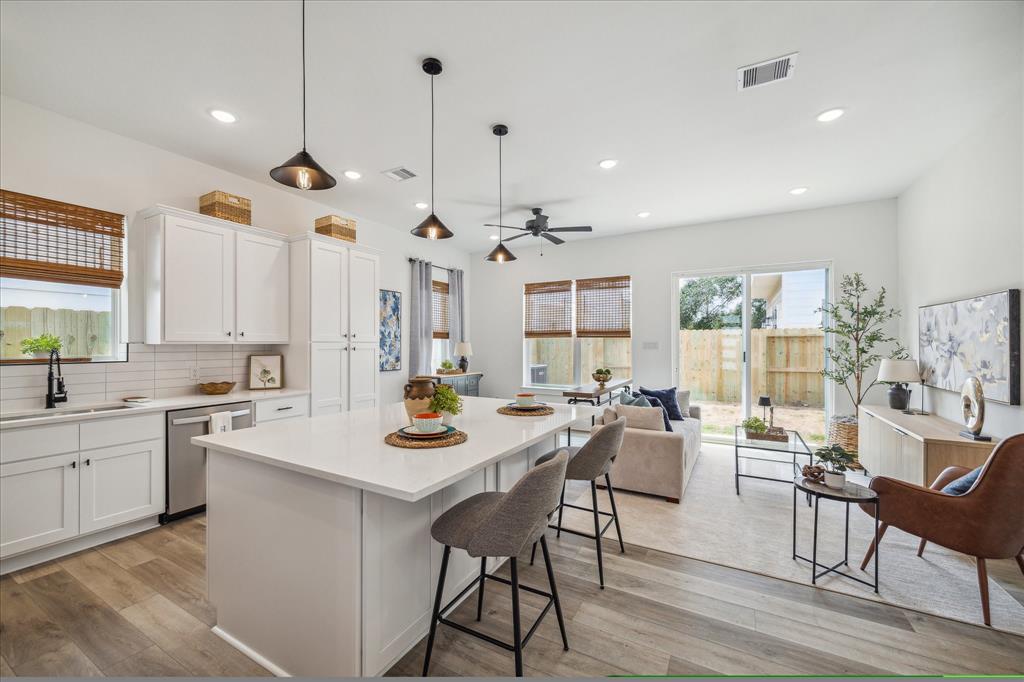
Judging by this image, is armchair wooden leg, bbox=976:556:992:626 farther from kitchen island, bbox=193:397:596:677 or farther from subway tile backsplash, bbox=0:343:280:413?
subway tile backsplash, bbox=0:343:280:413

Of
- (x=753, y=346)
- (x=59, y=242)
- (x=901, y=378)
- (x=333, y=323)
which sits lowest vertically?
(x=901, y=378)

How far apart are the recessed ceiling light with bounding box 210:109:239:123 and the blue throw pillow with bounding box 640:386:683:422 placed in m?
4.38

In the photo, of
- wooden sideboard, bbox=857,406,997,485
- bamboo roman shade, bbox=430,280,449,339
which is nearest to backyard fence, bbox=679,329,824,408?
wooden sideboard, bbox=857,406,997,485

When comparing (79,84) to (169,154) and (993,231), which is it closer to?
(169,154)

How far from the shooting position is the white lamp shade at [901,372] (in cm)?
368

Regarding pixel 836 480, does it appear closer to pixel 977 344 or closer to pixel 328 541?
pixel 977 344

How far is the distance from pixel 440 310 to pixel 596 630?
17.0ft

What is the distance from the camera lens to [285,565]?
158 cm

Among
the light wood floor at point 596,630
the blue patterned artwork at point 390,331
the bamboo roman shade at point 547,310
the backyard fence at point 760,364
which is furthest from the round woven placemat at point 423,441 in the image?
the bamboo roman shade at point 547,310

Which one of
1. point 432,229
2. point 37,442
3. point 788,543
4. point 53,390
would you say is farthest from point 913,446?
point 53,390

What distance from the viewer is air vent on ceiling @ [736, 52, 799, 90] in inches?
88.0

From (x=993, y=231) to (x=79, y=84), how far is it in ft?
19.7

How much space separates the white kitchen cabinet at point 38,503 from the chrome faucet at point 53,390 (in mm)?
499

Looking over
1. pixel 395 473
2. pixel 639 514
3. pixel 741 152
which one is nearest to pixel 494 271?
pixel 741 152
